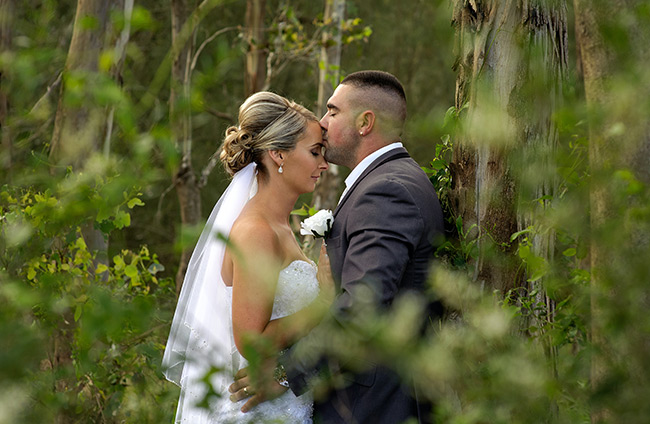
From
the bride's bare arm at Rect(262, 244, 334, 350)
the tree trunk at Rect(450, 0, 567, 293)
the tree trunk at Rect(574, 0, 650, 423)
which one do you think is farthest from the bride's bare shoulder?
the tree trunk at Rect(574, 0, 650, 423)

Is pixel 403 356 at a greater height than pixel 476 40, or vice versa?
pixel 476 40

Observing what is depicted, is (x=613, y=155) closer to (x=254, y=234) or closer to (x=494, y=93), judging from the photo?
(x=494, y=93)

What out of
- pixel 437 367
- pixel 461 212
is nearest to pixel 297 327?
pixel 461 212

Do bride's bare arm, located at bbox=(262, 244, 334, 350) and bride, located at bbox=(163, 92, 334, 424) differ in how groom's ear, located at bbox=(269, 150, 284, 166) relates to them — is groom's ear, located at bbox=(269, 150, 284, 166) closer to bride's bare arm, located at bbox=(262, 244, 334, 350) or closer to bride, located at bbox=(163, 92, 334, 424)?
bride, located at bbox=(163, 92, 334, 424)

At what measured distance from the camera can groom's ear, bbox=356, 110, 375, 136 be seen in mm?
3432

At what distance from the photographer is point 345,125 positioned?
3451 mm

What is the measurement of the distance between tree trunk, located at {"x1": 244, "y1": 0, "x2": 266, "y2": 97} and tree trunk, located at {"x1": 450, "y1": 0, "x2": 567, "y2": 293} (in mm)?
6442

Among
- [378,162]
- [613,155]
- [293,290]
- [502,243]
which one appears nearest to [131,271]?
[293,290]

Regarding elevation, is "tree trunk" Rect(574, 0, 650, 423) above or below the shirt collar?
above

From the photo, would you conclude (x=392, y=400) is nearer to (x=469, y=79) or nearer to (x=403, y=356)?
(x=469, y=79)

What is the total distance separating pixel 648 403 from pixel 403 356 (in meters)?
0.36

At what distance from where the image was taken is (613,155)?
1.21m

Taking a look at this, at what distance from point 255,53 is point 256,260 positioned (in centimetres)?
679

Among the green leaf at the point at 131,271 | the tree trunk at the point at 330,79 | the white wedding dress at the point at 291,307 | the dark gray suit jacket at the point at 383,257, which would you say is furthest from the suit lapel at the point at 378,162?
the tree trunk at the point at 330,79
